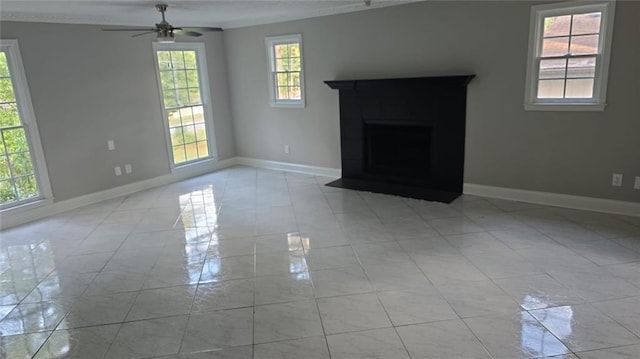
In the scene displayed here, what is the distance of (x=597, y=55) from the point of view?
405 centimetres

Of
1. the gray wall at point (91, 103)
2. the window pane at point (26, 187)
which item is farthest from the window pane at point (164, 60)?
the window pane at point (26, 187)

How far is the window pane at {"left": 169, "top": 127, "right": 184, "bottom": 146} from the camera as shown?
6.52 m

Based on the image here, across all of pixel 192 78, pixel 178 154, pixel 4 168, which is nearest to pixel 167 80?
pixel 192 78

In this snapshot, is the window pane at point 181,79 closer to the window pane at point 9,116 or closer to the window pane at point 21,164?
the window pane at point 9,116

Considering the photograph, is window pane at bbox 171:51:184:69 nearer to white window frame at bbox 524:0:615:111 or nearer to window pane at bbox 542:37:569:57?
white window frame at bbox 524:0:615:111

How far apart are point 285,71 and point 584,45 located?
3.98m

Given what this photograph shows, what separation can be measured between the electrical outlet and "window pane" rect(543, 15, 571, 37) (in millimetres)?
1557

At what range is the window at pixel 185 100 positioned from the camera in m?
6.31

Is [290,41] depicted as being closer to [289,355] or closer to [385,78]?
[385,78]

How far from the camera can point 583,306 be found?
271 cm

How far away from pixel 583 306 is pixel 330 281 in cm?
174

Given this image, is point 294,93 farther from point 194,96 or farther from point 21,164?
point 21,164

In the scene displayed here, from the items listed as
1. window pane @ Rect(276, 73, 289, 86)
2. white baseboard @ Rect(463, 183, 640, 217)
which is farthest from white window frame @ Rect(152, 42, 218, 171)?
white baseboard @ Rect(463, 183, 640, 217)

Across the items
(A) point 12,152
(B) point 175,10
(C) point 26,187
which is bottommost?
(C) point 26,187
